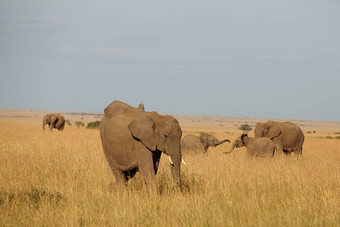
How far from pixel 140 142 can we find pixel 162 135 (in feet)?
1.68

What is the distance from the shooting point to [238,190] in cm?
895

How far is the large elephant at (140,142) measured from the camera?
800 centimetres

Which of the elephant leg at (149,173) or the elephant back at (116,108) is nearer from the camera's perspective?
the elephant leg at (149,173)

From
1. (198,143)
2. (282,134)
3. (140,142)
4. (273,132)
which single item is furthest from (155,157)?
(282,134)

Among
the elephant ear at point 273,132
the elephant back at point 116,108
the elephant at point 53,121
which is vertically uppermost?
the elephant back at point 116,108

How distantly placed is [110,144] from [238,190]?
268cm

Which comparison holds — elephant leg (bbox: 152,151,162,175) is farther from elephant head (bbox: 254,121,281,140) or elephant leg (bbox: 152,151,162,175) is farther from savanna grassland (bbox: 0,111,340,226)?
elephant head (bbox: 254,121,281,140)

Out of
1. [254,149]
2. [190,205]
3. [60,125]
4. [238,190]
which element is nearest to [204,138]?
[254,149]

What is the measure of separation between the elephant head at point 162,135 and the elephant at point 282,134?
12883 millimetres

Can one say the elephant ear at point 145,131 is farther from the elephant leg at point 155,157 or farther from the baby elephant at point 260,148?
the baby elephant at point 260,148

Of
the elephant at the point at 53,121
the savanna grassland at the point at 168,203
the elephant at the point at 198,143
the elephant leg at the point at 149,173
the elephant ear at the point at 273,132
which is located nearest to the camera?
the savanna grassland at the point at 168,203

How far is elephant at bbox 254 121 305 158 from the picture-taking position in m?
20.6

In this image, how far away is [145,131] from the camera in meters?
8.04

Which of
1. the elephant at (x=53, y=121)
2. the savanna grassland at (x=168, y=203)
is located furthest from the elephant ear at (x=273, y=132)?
the elephant at (x=53, y=121)
